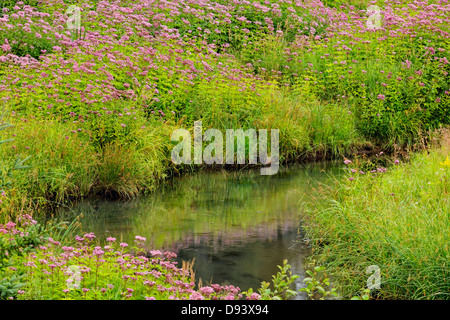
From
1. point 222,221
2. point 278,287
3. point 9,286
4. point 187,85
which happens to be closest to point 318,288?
point 278,287

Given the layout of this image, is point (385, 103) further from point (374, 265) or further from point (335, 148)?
point (374, 265)

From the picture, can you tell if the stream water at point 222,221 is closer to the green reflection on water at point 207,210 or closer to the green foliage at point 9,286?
the green reflection on water at point 207,210

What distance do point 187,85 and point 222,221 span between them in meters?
4.15

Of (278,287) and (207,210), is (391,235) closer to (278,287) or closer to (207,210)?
(278,287)

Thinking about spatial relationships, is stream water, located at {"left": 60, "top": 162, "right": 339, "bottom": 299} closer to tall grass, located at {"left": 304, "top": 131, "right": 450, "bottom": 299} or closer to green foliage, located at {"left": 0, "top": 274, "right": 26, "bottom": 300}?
tall grass, located at {"left": 304, "top": 131, "right": 450, "bottom": 299}

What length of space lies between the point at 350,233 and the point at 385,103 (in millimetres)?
7237

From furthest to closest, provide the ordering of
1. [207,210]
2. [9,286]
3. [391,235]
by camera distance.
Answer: [207,210] → [391,235] → [9,286]

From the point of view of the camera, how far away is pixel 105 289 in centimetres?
444

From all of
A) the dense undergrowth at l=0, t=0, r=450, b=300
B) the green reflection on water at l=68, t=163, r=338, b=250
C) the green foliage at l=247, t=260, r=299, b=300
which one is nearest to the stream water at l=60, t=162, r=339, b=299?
the green reflection on water at l=68, t=163, r=338, b=250

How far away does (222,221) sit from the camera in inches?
329

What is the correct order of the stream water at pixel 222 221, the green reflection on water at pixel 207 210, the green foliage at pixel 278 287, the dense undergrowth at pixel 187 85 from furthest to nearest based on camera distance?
the dense undergrowth at pixel 187 85 → the green reflection on water at pixel 207 210 → the stream water at pixel 222 221 → the green foliage at pixel 278 287

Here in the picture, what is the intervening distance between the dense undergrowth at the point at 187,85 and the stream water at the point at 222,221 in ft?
1.87

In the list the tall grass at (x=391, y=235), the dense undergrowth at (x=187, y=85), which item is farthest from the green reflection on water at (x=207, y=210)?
the tall grass at (x=391, y=235)

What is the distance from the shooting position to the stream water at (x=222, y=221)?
6.66 metres
